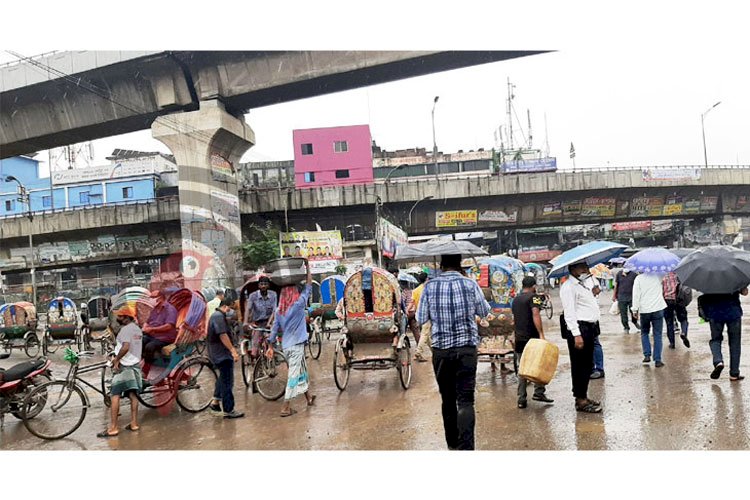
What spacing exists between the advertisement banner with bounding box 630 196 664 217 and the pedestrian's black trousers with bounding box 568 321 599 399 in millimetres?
34066

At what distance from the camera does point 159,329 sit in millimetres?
7988

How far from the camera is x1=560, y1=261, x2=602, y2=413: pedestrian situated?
6.23 metres

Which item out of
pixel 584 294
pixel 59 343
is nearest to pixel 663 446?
pixel 584 294

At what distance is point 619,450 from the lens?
4961mm

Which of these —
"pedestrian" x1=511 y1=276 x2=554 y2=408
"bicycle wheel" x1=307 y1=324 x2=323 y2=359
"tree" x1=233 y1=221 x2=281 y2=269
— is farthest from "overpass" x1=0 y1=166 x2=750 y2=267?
"pedestrian" x1=511 y1=276 x2=554 y2=408

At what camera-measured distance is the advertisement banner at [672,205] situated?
1480 inches

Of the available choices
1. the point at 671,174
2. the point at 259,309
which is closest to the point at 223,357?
the point at 259,309

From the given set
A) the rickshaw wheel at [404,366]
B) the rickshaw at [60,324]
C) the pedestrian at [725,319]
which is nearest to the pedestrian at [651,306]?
the pedestrian at [725,319]

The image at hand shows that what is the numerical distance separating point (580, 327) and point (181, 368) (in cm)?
508

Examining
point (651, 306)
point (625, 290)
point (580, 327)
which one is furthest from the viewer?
point (625, 290)

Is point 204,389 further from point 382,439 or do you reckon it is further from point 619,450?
point 619,450

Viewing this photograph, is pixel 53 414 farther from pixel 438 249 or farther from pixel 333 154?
pixel 333 154

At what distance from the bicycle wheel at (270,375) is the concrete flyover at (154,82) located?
1545cm

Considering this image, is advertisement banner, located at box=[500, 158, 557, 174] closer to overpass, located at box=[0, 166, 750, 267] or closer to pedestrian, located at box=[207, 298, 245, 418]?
overpass, located at box=[0, 166, 750, 267]
